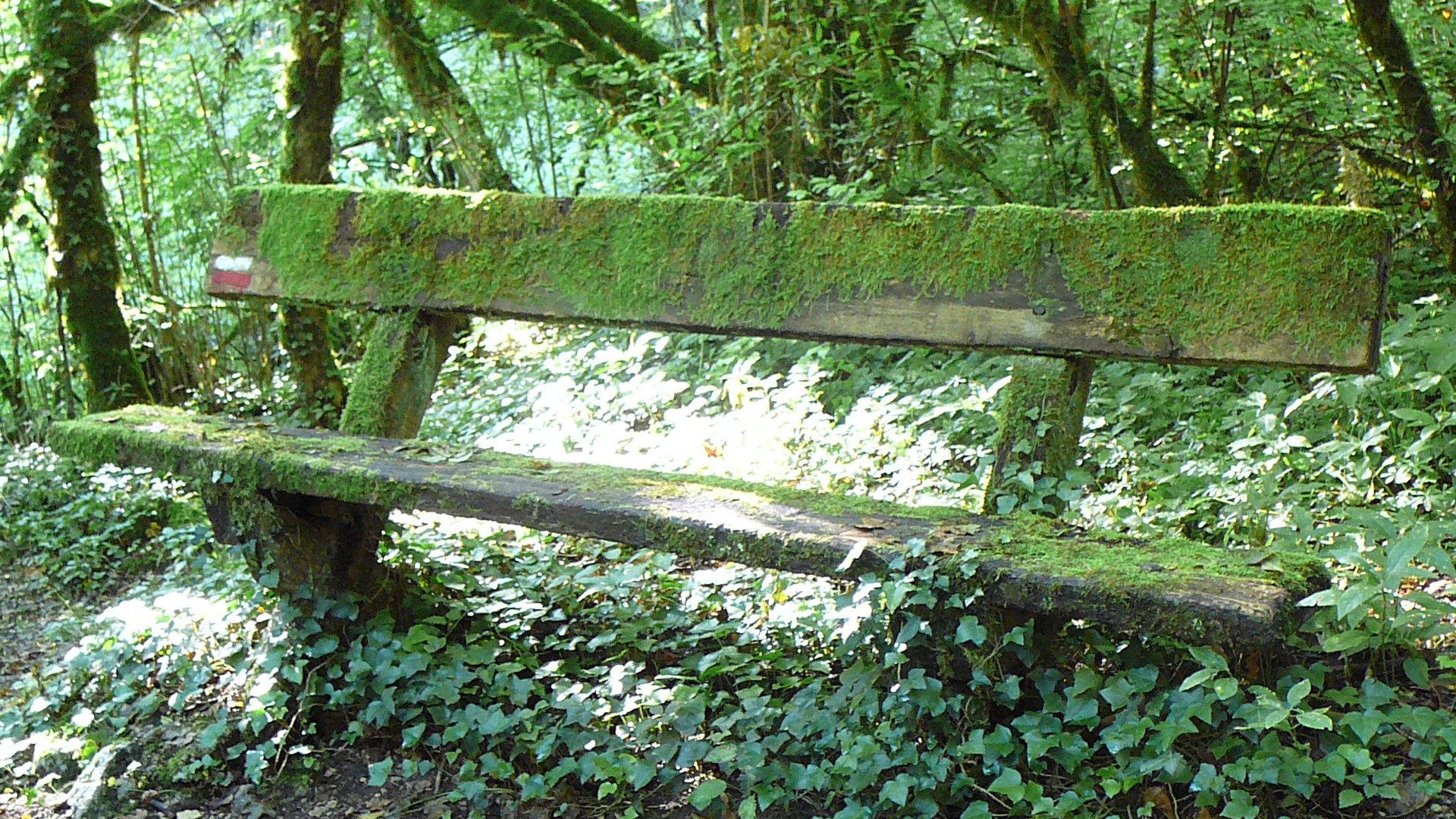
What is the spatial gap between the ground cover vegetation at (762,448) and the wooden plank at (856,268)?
0.35 m

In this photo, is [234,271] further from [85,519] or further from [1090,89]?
[1090,89]

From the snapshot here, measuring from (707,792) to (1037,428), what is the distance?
107 cm

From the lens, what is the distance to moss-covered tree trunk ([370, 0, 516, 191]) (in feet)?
23.5

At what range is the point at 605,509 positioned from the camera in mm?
2576

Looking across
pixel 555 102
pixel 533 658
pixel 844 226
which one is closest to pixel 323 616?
pixel 533 658

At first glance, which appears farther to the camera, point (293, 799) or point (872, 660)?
point (293, 799)

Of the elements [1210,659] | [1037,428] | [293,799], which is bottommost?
[293,799]

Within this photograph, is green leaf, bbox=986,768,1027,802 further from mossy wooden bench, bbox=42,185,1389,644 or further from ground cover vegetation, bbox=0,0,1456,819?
mossy wooden bench, bbox=42,185,1389,644

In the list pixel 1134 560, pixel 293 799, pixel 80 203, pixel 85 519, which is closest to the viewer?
pixel 1134 560

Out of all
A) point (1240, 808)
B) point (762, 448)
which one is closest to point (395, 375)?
point (762, 448)

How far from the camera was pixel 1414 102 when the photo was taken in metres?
4.17

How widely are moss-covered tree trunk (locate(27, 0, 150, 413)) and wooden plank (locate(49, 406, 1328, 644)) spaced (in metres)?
2.97

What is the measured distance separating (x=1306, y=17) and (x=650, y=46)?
154 inches

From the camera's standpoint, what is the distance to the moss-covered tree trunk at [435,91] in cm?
715
